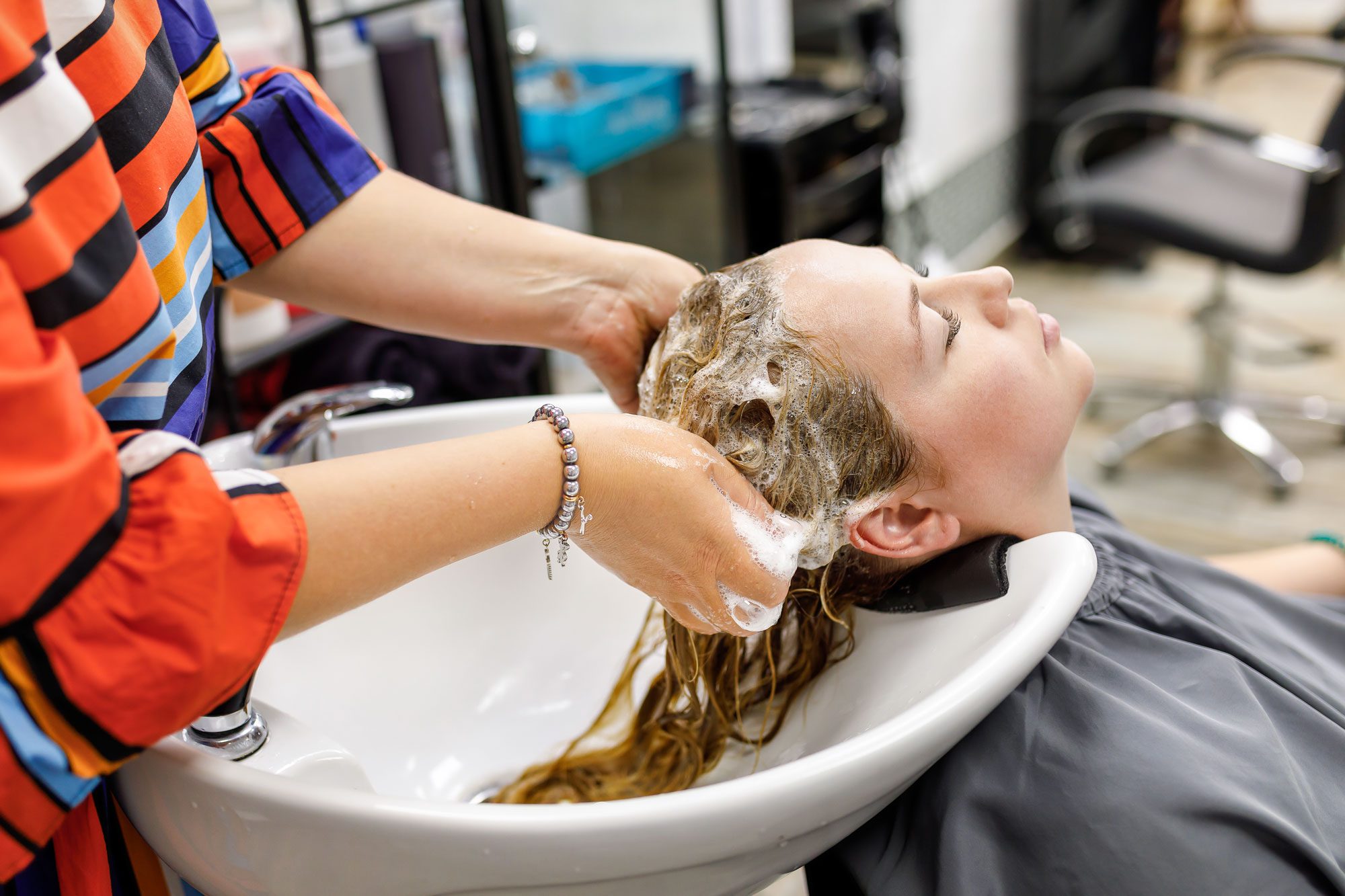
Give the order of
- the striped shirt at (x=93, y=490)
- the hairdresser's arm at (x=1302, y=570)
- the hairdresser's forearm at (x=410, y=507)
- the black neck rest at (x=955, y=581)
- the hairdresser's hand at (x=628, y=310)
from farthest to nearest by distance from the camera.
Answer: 1. the hairdresser's arm at (x=1302, y=570)
2. the hairdresser's hand at (x=628, y=310)
3. the black neck rest at (x=955, y=581)
4. the hairdresser's forearm at (x=410, y=507)
5. the striped shirt at (x=93, y=490)

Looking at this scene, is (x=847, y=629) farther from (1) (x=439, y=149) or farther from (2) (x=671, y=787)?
(1) (x=439, y=149)

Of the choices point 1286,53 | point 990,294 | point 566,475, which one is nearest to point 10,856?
point 566,475

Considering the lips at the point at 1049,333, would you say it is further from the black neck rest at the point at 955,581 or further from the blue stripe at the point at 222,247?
the blue stripe at the point at 222,247

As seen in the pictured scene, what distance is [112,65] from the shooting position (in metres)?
0.69

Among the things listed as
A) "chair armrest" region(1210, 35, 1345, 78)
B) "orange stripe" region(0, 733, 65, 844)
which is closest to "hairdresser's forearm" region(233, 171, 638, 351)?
"orange stripe" region(0, 733, 65, 844)

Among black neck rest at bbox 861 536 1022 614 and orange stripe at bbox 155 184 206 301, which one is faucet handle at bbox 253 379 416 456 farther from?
black neck rest at bbox 861 536 1022 614

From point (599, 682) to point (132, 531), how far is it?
2.07 ft

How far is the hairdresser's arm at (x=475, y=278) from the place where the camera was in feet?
3.21

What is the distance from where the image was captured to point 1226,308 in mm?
2557

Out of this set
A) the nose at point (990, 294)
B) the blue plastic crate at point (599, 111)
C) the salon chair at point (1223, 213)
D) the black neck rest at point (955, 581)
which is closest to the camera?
the black neck rest at point (955, 581)

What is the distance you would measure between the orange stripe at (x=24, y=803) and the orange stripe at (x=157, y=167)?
0.34 meters

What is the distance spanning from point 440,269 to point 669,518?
1.28ft

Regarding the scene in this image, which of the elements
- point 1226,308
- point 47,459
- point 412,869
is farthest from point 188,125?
point 1226,308

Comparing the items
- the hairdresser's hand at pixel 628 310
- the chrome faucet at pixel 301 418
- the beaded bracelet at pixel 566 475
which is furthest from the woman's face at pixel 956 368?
the chrome faucet at pixel 301 418
